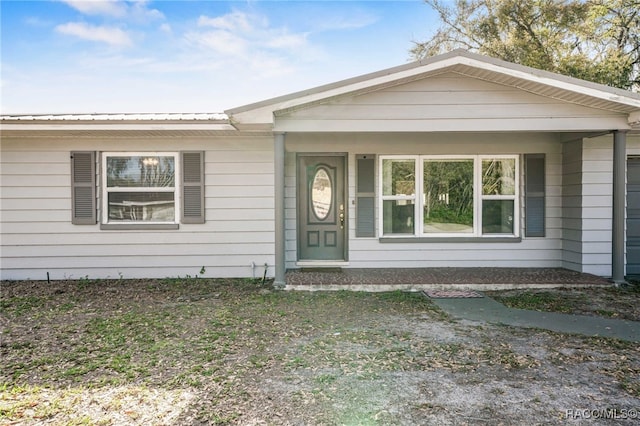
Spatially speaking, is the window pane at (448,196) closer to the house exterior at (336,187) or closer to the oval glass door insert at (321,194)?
the house exterior at (336,187)

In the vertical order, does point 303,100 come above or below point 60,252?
above

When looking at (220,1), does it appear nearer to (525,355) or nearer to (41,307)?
(41,307)

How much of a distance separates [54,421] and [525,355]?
11.8 feet

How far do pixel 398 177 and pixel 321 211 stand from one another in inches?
60.2

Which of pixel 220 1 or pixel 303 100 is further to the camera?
pixel 220 1

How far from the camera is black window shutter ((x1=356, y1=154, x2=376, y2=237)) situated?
7148 mm

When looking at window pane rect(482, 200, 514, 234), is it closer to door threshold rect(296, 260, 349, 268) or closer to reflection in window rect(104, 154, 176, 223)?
door threshold rect(296, 260, 349, 268)

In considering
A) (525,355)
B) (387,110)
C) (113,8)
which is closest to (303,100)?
(387,110)

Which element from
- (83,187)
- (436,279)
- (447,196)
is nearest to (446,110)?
(447,196)

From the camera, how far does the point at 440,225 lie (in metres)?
7.26

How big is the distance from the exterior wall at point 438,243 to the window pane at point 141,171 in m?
2.03

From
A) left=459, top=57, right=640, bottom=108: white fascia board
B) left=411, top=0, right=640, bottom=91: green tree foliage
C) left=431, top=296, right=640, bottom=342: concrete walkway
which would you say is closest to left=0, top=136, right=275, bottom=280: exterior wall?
left=431, top=296, right=640, bottom=342: concrete walkway

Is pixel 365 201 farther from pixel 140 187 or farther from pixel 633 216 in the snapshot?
pixel 633 216

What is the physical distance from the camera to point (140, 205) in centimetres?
689
